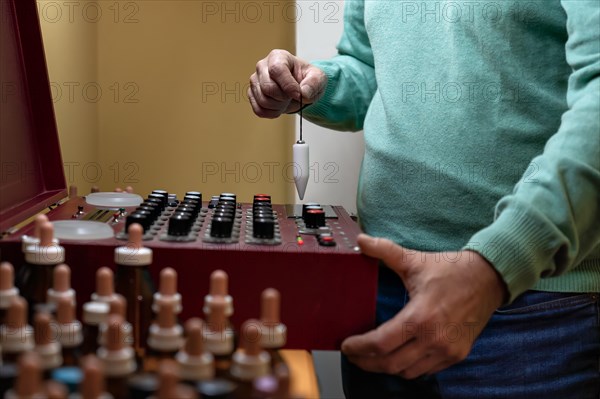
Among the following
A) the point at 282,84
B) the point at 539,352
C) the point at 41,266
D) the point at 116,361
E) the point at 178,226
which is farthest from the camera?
the point at 282,84

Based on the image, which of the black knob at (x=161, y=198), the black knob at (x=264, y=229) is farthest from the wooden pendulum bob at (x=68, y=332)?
the black knob at (x=161, y=198)

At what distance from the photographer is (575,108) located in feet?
2.76

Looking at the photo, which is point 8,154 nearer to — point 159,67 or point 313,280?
point 313,280

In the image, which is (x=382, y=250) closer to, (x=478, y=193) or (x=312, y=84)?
(x=478, y=193)

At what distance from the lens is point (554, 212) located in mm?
793

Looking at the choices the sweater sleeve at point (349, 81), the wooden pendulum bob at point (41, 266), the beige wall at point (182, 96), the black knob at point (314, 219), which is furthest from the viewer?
the beige wall at point (182, 96)

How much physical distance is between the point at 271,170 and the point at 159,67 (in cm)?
43

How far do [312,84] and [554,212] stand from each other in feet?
1.92

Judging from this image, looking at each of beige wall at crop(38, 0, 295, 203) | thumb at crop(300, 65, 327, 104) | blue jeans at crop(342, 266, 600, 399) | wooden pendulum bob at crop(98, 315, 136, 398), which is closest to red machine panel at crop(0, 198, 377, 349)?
wooden pendulum bob at crop(98, 315, 136, 398)

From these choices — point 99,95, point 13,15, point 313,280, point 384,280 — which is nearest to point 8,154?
point 13,15

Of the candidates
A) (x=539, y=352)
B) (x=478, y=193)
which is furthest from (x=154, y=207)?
(x=539, y=352)

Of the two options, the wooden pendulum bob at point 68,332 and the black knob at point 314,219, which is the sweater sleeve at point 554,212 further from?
the wooden pendulum bob at point 68,332

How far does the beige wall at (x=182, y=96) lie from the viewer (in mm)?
1931

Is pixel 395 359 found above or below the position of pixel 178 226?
below
